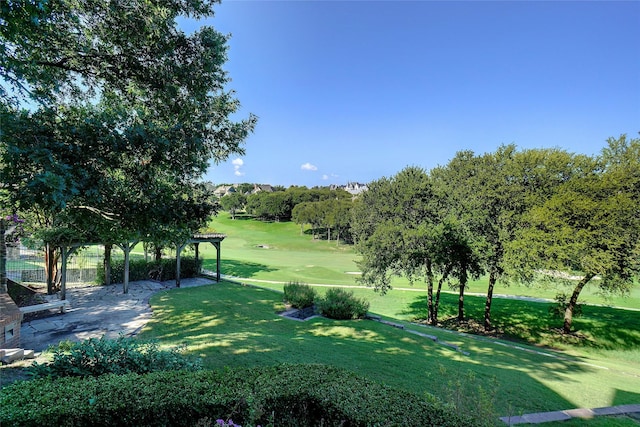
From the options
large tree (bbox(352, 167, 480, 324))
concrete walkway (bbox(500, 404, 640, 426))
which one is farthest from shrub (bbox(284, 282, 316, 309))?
concrete walkway (bbox(500, 404, 640, 426))

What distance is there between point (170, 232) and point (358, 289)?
51.3ft

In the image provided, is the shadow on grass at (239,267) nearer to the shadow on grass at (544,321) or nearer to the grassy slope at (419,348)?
the grassy slope at (419,348)

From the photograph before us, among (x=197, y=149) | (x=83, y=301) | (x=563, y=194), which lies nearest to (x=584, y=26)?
(x=563, y=194)

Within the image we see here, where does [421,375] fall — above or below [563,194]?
below

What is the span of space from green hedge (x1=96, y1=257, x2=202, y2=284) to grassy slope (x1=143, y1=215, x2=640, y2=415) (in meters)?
3.76

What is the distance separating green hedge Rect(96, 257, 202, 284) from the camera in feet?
51.1

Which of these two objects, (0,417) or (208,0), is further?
(208,0)

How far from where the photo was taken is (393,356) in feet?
22.9

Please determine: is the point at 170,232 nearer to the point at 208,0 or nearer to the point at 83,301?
the point at 208,0

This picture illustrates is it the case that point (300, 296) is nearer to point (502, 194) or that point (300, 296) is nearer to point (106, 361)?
point (106, 361)

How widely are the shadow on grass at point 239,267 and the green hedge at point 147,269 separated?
412 centimetres

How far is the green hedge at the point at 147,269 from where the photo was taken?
51.1 ft

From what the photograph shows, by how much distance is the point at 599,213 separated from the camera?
11648 millimetres

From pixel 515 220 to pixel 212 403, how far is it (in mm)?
15015
